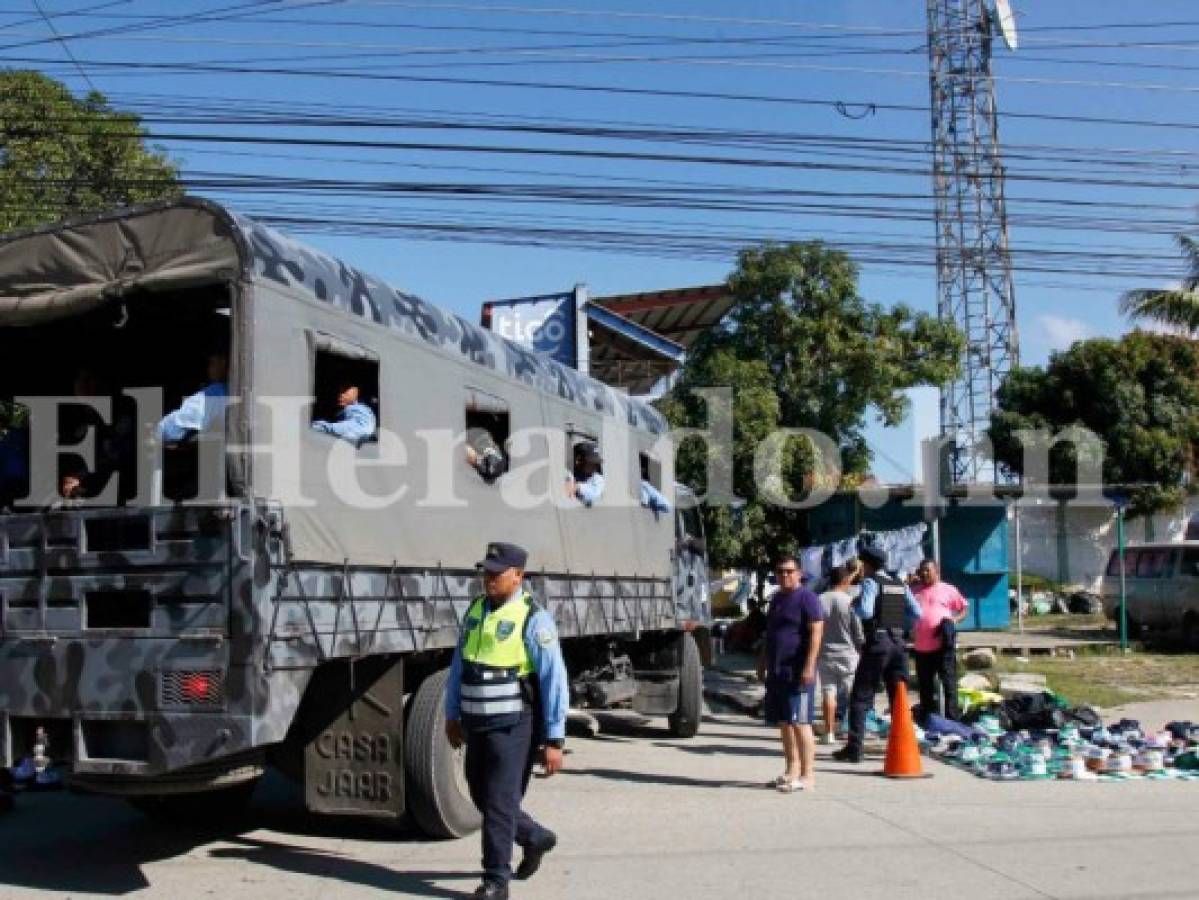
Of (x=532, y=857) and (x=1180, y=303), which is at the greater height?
(x=1180, y=303)

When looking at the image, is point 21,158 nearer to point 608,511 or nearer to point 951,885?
point 608,511

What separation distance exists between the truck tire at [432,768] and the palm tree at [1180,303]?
19.2 m

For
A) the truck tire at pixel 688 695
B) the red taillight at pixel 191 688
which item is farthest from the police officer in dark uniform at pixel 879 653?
the red taillight at pixel 191 688

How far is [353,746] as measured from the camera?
6.68 metres

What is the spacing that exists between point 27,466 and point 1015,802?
687 centimetres

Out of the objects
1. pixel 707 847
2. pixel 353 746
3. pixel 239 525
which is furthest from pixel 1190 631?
pixel 239 525

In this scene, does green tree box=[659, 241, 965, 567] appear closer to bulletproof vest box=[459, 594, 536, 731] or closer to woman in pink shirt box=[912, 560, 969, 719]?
woman in pink shirt box=[912, 560, 969, 719]

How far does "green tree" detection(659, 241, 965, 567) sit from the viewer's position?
65.2 feet

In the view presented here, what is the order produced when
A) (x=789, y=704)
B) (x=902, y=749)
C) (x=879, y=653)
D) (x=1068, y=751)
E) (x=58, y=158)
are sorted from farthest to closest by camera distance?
(x=58, y=158) < (x=879, y=653) < (x=1068, y=751) < (x=902, y=749) < (x=789, y=704)

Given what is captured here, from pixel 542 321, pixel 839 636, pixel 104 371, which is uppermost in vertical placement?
pixel 542 321

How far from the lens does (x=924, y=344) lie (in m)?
21.1

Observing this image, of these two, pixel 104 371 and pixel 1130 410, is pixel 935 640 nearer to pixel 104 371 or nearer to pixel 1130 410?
pixel 104 371

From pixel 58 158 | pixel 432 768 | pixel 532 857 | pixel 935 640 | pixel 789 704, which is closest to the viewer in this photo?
pixel 532 857

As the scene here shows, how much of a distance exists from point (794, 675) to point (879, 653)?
188 cm
